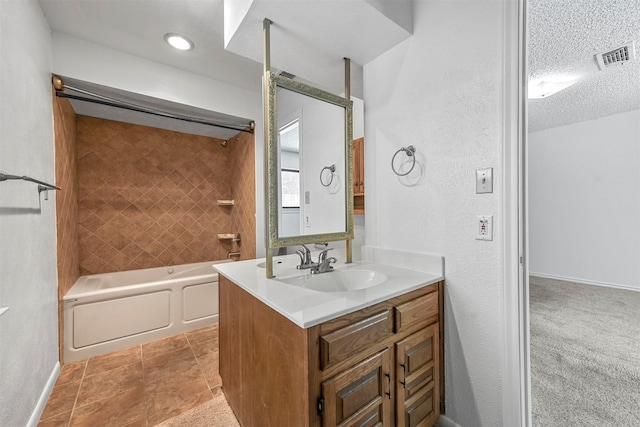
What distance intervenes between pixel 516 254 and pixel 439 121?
751 millimetres

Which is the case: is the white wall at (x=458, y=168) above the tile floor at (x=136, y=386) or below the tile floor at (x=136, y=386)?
above

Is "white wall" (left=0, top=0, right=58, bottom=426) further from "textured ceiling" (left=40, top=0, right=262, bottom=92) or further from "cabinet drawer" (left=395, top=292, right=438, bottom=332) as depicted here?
"cabinet drawer" (left=395, top=292, right=438, bottom=332)

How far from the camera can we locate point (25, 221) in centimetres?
143

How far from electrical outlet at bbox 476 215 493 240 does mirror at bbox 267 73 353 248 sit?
0.75 meters

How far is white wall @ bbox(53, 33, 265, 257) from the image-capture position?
2035mm

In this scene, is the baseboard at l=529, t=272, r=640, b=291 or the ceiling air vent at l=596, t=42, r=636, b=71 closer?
the ceiling air vent at l=596, t=42, r=636, b=71

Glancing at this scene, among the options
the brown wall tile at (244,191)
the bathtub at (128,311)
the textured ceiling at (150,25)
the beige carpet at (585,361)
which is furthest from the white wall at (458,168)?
the bathtub at (128,311)

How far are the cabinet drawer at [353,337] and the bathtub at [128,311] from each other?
2132 mm

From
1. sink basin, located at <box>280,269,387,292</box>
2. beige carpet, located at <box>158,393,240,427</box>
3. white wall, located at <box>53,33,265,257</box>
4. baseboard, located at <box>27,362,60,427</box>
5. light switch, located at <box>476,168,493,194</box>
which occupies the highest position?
white wall, located at <box>53,33,265,257</box>

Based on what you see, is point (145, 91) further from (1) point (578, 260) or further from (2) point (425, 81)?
(1) point (578, 260)

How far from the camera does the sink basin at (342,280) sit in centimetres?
144

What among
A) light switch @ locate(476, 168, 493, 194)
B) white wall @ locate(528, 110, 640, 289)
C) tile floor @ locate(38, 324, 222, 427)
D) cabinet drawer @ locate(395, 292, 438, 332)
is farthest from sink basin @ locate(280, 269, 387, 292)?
white wall @ locate(528, 110, 640, 289)

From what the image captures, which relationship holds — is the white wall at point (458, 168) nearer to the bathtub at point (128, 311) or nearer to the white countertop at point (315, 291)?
the white countertop at point (315, 291)

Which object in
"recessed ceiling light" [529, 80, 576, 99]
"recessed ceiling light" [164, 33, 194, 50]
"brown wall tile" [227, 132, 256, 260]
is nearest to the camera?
"recessed ceiling light" [164, 33, 194, 50]
